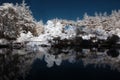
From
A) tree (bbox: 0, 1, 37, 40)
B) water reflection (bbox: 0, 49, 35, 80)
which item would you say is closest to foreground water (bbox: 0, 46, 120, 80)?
water reflection (bbox: 0, 49, 35, 80)

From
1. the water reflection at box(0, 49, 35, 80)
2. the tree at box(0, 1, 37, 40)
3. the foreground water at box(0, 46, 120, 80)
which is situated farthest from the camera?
the tree at box(0, 1, 37, 40)

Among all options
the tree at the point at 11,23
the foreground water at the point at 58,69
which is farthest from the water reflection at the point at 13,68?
the tree at the point at 11,23

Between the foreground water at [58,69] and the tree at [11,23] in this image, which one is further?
the tree at [11,23]

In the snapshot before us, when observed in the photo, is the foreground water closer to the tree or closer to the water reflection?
the water reflection

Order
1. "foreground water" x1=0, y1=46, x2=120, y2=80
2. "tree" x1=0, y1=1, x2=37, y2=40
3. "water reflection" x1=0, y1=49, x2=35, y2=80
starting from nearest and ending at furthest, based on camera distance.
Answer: "water reflection" x1=0, y1=49, x2=35, y2=80 < "foreground water" x1=0, y1=46, x2=120, y2=80 < "tree" x1=0, y1=1, x2=37, y2=40

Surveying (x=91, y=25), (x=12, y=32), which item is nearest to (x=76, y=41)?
(x=12, y=32)

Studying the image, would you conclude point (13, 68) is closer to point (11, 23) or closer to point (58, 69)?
point (58, 69)

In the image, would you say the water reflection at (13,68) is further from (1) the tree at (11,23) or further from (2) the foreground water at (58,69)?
(1) the tree at (11,23)

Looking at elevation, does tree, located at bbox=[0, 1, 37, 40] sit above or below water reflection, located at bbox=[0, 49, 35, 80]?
above

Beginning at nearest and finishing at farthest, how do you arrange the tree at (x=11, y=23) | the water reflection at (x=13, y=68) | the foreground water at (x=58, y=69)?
the water reflection at (x=13, y=68) → the foreground water at (x=58, y=69) → the tree at (x=11, y=23)

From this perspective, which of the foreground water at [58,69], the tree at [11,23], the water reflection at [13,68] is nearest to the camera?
the water reflection at [13,68]

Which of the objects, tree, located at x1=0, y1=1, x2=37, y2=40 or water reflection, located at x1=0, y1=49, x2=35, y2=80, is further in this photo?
tree, located at x1=0, y1=1, x2=37, y2=40

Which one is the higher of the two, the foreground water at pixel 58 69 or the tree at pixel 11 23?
the tree at pixel 11 23

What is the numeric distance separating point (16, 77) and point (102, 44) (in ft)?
159
